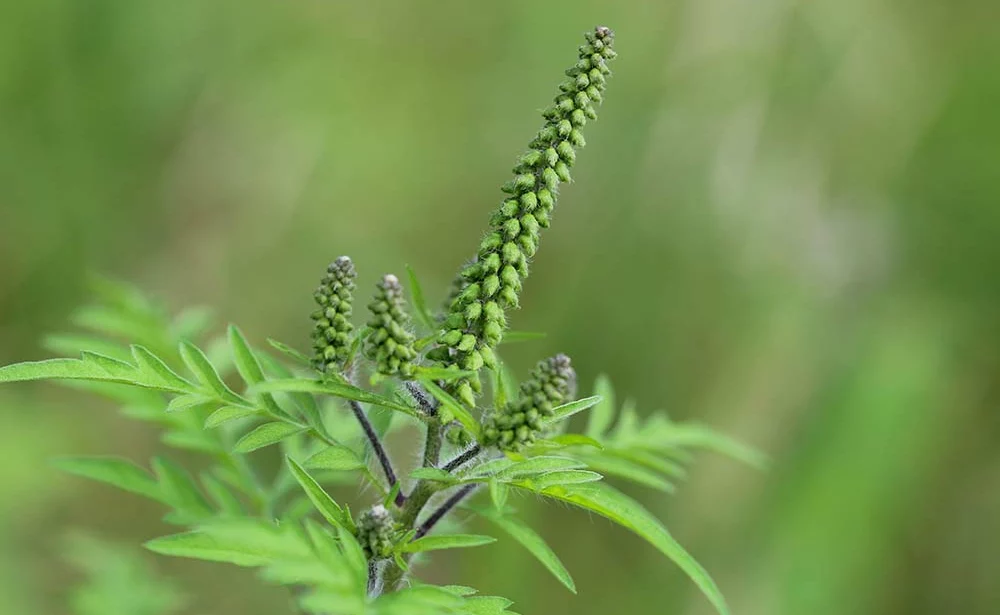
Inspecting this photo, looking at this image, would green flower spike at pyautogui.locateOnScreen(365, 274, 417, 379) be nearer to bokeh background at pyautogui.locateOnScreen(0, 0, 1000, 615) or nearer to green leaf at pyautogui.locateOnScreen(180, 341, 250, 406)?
green leaf at pyautogui.locateOnScreen(180, 341, 250, 406)

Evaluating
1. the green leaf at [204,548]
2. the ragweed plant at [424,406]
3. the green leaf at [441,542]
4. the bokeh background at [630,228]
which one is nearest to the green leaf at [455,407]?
the ragweed plant at [424,406]

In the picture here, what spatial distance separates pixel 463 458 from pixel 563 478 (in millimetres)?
260

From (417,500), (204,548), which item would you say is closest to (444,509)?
(417,500)

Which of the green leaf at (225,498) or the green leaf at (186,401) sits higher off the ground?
the green leaf at (186,401)

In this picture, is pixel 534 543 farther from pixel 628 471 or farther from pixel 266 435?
pixel 266 435

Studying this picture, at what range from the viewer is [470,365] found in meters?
1.84

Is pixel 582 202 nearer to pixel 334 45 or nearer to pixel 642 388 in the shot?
pixel 642 388

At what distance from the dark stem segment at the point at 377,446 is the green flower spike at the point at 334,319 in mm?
129

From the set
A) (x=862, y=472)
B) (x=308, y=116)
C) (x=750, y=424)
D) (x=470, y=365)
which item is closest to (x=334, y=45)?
(x=308, y=116)

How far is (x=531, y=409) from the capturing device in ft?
5.96

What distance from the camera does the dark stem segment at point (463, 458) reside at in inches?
76.5

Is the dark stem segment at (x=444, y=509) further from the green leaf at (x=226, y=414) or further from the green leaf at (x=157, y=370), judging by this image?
the green leaf at (x=157, y=370)

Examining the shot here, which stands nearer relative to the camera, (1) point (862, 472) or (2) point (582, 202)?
(1) point (862, 472)

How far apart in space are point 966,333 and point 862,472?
134 cm
